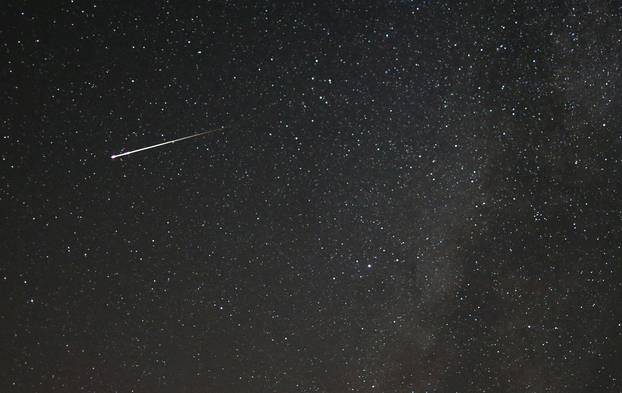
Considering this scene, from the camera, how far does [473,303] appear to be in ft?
5.49

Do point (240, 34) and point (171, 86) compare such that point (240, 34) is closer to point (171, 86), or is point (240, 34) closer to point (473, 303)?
point (171, 86)

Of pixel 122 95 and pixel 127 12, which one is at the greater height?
pixel 127 12

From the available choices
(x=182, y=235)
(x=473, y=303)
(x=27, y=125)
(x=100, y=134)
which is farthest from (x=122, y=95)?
(x=473, y=303)

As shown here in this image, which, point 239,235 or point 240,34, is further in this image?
point 239,235

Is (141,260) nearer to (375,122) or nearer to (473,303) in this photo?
(375,122)

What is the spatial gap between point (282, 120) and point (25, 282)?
2.53 ft

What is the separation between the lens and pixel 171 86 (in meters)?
1.28

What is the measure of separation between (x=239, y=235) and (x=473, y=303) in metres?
0.78

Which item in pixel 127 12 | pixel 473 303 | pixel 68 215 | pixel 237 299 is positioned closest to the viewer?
pixel 127 12

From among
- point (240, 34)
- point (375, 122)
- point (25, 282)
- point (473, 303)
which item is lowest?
point (473, 303)

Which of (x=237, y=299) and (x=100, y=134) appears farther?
(x=237, y=299)

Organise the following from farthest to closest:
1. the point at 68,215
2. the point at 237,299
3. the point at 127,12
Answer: the point at 237,299
the point at 68,215
the point at 127,12

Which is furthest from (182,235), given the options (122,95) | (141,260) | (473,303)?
(473,303)

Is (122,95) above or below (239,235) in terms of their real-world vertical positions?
above
